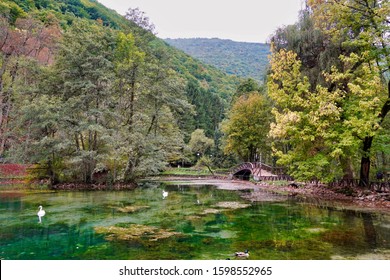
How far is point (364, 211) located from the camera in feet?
46.5

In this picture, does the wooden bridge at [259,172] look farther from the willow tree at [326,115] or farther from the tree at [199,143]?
the tree at [199,143]

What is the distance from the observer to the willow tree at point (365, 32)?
655 inches

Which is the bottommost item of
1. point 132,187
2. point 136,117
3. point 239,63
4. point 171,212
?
point 132,187

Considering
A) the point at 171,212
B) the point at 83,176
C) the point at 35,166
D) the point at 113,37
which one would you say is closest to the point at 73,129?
the point at 83,176

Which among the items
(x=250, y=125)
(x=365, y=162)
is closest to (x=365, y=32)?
(x=365, y=162)

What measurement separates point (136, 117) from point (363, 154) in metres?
18.9

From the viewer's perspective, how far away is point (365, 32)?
55.8 ft

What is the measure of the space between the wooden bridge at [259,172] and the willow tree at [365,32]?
40.5 feet

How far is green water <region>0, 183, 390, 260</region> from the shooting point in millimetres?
7750

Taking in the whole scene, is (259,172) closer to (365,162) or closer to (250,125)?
(250,125)

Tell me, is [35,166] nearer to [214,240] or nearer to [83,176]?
[83,176]

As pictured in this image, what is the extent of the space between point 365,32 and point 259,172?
20.3 m

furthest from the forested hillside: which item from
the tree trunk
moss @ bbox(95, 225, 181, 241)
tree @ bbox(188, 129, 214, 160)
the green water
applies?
tree @ bbox(188, 129, 214, 160)

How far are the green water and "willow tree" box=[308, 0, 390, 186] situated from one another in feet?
21.4
